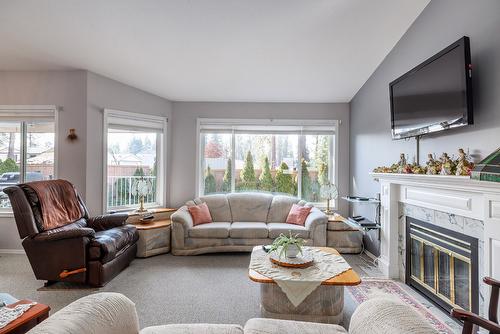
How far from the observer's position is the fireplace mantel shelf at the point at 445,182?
1.84 meters

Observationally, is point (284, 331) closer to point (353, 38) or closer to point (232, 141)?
point (353, 38)

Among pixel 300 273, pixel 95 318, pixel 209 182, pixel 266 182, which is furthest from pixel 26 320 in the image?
pixel 266 182

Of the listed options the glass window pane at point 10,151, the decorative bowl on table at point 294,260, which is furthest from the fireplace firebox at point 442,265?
the glass window pane at point 10,151

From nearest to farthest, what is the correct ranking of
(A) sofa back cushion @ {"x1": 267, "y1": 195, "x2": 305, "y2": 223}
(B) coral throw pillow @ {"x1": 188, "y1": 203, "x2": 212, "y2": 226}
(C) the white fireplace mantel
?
1. (C) the white fireplace mantel
2. (B) coral throw pillow @ {"x1": 188, "y1": 203, "x2": 212, "y2": 226}
3. (A) sofa back cushion @ {"x1": 267, "y1": 195, "x2": 305, "y2": 223}

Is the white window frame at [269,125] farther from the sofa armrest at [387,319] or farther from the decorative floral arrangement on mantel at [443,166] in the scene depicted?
the sofa armrest at [387,319]

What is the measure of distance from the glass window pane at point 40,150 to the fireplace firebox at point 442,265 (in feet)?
16.3

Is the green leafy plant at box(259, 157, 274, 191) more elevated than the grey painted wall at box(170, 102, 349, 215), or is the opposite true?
the grey painted wall at box(170, 102, 349, 215)

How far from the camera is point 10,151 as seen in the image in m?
4.01

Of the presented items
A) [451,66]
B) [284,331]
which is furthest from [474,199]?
[284,331]

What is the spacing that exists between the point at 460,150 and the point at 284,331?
78.1 inches

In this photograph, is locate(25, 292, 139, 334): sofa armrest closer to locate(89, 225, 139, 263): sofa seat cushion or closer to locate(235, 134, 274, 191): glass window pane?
locate(89, 225, 139, 263): sofa seat cushion

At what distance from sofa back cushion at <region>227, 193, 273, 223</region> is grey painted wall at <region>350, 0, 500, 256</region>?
5.27ft

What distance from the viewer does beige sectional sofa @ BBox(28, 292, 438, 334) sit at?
1.10 meters

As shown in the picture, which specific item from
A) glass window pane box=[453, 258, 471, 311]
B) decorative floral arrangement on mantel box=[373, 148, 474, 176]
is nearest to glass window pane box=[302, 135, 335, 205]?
decorative floral arrangement on mantel box=[373, 148, 474, 176]
